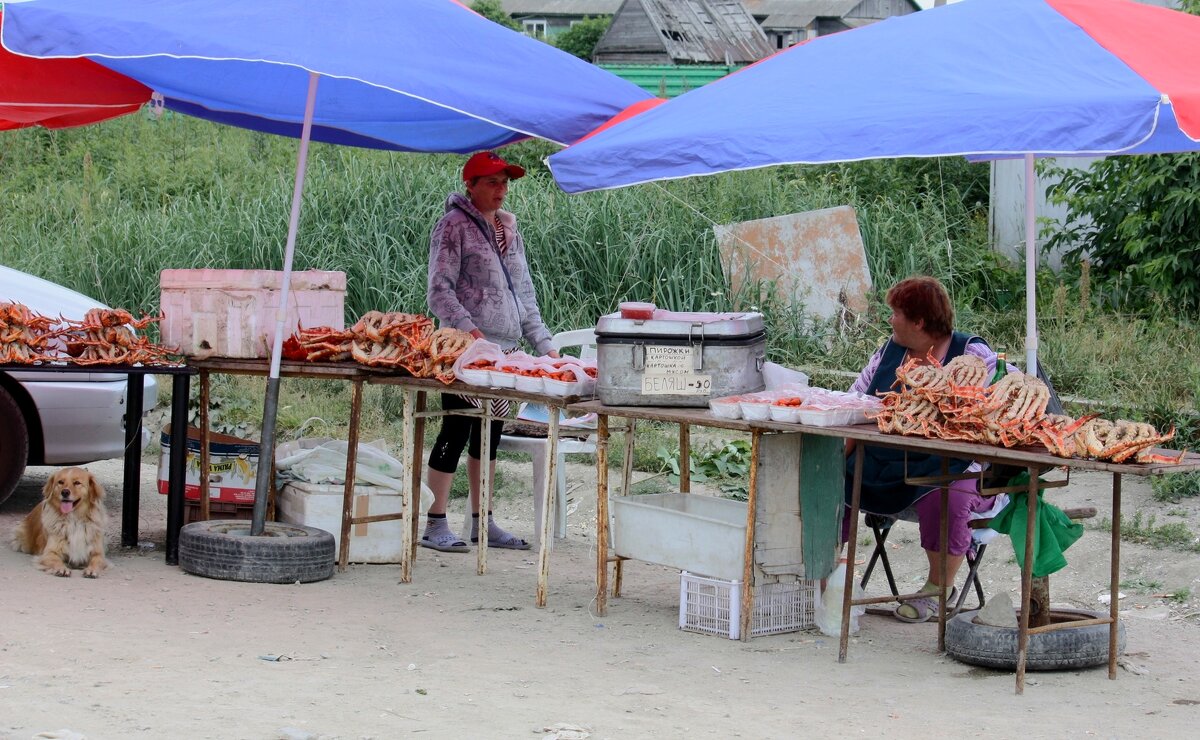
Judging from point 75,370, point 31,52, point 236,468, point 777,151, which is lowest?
point 236,468

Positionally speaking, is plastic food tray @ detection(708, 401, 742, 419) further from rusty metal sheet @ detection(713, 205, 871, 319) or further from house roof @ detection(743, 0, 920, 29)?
house roof @ detection(743, 0, 920, 29)

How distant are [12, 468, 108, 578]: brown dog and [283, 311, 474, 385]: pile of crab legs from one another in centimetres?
113

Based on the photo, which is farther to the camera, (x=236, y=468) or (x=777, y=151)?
(x=236, y=468)

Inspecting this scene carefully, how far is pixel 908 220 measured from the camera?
42.0ft

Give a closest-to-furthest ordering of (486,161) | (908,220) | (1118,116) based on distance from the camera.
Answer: (1118,116)
(486,161)
(908,220)

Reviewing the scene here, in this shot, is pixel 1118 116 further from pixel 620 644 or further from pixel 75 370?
pixel 75 370

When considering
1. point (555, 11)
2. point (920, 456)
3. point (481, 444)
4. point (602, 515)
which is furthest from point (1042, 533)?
point (555, 11)

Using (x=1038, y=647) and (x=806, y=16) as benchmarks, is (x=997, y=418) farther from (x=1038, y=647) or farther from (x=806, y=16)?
(x=806, y=16)

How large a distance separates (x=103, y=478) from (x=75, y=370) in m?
3.42

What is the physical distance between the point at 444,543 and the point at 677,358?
7.37 ft

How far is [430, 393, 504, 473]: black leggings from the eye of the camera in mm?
6984

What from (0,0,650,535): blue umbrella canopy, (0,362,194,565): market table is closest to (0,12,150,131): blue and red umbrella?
(0,0,650,535): blue umbrella canopy

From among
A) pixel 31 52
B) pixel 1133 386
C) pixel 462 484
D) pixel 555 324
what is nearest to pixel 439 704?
pixel 31 52

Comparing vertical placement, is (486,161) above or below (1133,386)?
above
